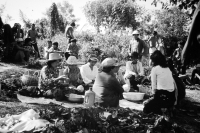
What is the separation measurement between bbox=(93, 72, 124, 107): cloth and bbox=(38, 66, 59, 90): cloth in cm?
151

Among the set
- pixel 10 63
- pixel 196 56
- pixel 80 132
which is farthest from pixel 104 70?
pixel 10 63

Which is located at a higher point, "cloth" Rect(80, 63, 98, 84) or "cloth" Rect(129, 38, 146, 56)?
"cloth" Rect(129, 38, 146, 56)

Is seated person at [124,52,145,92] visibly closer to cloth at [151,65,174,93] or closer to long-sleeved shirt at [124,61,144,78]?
long-sleeved shirt at [124,61,144,78]

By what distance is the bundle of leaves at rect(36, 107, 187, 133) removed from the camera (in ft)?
8.92

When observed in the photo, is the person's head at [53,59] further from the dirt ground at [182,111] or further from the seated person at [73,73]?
the dirt ground at [182,111]

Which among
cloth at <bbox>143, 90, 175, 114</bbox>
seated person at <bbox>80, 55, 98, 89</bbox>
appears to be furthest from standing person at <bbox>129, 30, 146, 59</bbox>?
cloth at <bbox>143, 90, 175, 114</bbox>

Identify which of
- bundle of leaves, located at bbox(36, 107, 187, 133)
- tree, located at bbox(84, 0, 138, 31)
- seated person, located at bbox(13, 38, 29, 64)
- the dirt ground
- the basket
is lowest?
the dirt ground

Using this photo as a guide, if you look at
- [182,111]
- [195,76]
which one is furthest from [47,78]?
[195,76]

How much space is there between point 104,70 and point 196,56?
2702mm

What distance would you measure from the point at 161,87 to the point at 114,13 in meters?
22.0

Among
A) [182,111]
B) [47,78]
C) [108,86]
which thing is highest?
[47,78]

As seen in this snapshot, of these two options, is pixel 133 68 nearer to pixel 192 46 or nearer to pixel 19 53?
pixel 192 46

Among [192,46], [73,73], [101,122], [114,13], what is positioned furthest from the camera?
[114,13]

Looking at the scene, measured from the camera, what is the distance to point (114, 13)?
2552cm
